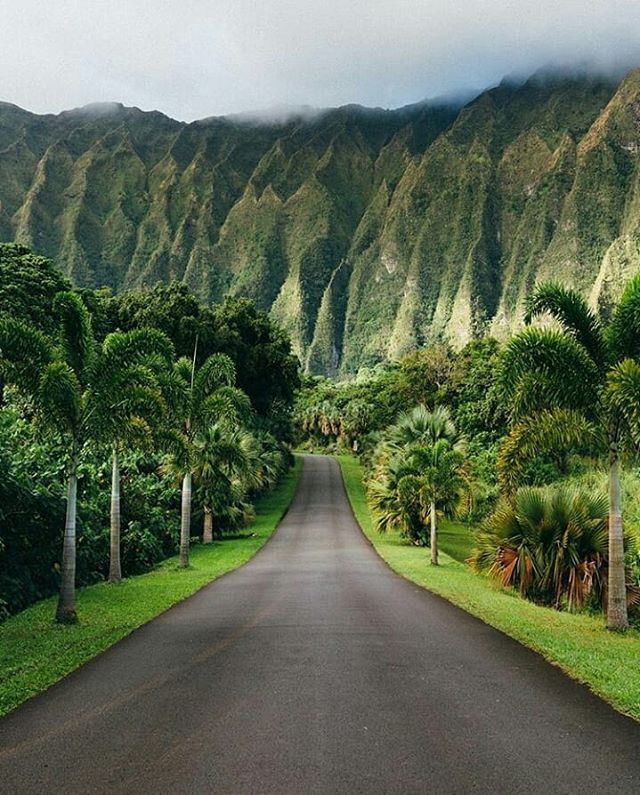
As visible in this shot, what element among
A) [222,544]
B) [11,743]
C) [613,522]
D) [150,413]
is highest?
[150,413]

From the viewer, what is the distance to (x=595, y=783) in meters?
5.72

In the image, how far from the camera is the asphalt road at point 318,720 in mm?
5840

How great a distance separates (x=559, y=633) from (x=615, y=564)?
9.33 feet

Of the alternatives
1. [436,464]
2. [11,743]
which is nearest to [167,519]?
[436,464]

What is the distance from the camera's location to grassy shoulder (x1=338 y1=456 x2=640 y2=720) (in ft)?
29.3

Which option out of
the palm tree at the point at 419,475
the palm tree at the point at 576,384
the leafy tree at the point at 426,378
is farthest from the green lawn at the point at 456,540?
the leafy tree at the point at 426,378

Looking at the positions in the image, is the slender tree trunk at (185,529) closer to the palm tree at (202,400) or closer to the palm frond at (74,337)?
the palm tree at (202,400)

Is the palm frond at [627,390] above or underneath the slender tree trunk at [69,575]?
above

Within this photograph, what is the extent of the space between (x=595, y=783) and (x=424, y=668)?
13.4 ft

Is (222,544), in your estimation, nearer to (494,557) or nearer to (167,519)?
(167,519)

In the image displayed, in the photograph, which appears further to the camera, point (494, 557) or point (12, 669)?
point (494, 557)

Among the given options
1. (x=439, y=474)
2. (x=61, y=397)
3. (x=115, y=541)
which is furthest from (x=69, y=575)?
(x=439, y=474)

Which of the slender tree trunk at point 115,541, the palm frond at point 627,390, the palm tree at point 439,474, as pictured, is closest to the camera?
the palm frond at point 627,390

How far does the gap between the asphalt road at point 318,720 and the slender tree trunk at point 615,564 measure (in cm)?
318
